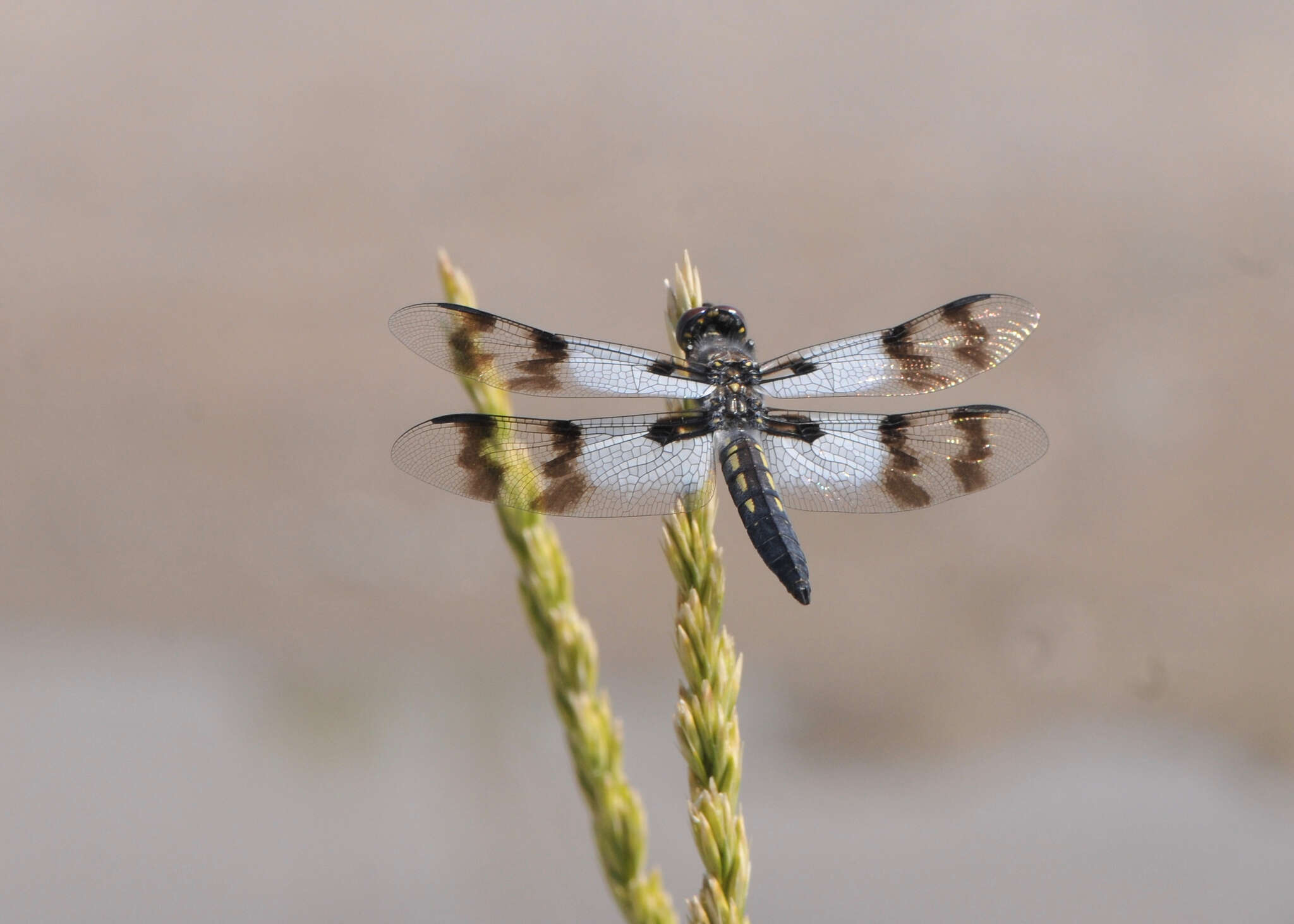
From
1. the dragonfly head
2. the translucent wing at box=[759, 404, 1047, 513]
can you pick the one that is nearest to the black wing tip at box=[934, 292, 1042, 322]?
the translucent wing at box=[759, 404, 1047, 513]

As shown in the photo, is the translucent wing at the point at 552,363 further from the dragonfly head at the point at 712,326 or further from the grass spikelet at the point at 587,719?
the grass spikelet at the point at 587,719

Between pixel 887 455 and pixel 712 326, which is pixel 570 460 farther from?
pixel 887 455

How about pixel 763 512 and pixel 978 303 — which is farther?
pixel 978 303

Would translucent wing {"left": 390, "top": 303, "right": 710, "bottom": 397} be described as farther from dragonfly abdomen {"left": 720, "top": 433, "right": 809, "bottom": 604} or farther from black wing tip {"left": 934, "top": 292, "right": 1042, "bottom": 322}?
black wing tip {"left": 934, "top": 292, "right": 1042, "bottom": 322}

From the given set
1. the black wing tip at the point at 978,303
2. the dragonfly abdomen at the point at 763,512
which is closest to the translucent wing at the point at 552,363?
the dragonfly abdomen at the point at 763,512

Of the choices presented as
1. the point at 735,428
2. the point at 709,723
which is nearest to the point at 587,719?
the point at 709,723

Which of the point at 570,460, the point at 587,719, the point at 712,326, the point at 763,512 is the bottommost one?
the point at 587,719

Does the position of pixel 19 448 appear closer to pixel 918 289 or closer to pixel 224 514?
pixel 224 514

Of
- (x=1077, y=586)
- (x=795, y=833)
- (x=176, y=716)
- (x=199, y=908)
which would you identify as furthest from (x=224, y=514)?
(x=1077, y=586)
